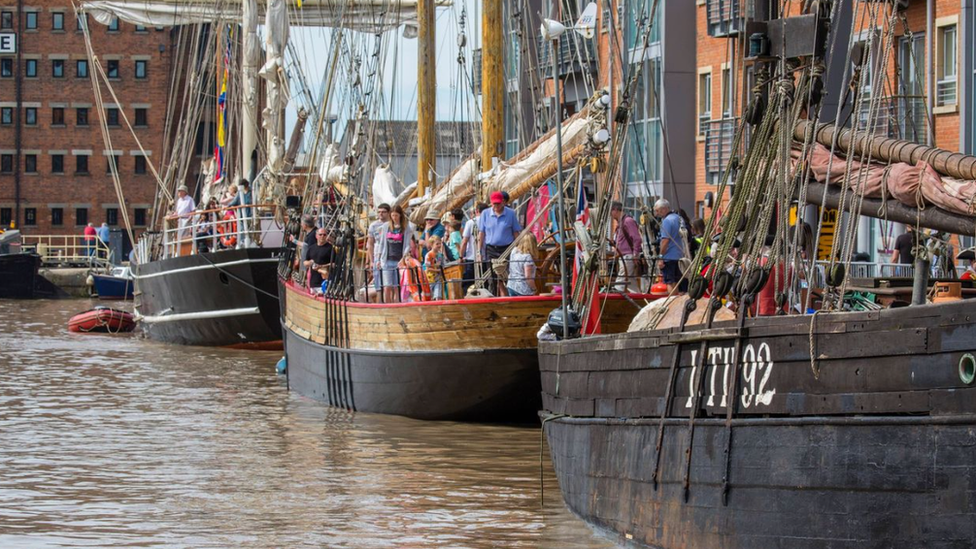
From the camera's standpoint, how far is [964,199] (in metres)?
9.24

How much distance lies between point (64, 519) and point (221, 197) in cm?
2769

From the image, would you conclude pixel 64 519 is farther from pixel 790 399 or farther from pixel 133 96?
pixel 133 96

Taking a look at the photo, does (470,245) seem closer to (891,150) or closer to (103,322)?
(891,150)

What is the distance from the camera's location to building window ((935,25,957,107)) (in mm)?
30656

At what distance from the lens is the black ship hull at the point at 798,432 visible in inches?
340

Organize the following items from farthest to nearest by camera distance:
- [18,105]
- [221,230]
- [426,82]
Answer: [18,105] < [221,230] < [426,82]

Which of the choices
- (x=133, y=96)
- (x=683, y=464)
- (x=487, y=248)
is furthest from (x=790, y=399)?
(x=133, y=96)

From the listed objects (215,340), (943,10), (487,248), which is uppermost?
(943,10)

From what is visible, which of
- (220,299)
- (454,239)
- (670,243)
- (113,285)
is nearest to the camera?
(670,243)

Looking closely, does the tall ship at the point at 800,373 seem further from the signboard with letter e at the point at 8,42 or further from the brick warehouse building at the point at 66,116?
the signboard with letter e at the point at 8,42

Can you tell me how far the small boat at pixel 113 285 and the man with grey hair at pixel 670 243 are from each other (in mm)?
46408

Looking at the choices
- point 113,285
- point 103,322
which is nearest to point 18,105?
point 113,285

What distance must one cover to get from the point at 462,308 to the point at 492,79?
7535 millimetres

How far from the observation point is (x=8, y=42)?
89250 millimetres
